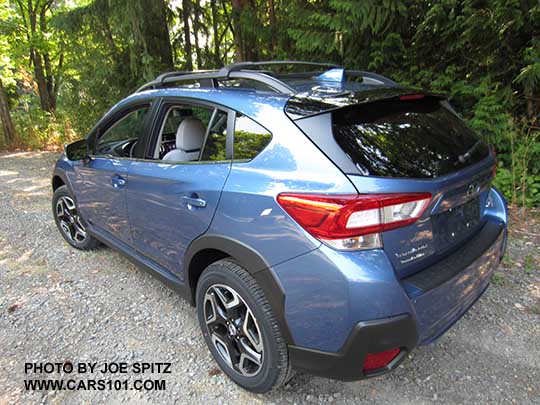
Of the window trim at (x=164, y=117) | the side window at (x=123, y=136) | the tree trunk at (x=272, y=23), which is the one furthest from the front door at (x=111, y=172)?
the tree trunk at (x=272, y=23)

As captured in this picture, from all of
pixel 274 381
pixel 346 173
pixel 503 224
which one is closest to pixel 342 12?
pixel 503 224

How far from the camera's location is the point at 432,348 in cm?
234

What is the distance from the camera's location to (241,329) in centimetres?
202

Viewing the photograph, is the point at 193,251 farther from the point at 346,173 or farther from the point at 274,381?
the point at 346,173

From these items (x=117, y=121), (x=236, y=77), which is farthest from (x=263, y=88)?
(x=117, y=121)

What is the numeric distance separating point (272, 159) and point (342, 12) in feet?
12.4

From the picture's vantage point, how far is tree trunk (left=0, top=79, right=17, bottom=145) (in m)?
10.4

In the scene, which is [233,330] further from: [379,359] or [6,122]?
[6,122]

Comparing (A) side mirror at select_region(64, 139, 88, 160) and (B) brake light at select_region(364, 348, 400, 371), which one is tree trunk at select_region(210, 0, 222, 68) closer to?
(A) side mirror at select_region(64, 139, 88, 160)

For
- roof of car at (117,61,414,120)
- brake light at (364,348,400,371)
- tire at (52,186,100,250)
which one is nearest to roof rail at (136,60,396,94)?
roof of car at (117,61,414,120)

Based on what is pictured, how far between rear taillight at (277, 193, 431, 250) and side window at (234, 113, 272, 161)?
17.1 inches

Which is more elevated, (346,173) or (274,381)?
(346,173)

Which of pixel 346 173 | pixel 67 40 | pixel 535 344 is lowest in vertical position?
pixel 535 344

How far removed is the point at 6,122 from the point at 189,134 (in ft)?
35.2
